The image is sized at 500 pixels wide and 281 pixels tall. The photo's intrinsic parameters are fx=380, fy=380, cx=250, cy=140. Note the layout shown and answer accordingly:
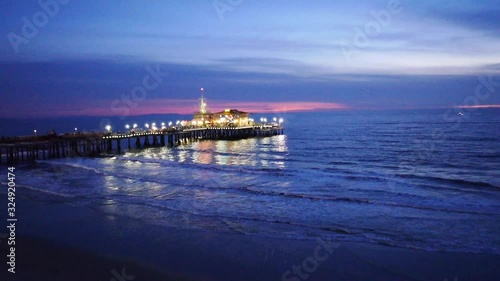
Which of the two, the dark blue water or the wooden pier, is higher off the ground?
the wooden pier


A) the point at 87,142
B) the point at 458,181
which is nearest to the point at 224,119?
the point at 87,142

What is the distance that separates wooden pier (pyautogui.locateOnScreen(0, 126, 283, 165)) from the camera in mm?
38469

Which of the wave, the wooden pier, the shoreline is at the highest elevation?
the wooden pier

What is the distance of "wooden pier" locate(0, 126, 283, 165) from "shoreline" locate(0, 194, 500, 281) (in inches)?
1107

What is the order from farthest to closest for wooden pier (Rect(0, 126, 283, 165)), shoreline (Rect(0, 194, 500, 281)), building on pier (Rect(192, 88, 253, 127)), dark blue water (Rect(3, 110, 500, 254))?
building on pier (Rect(192, 88, 253, 127)) → wooden pier (Rect(0, 126, 283, 165)) → dark blue water (Rect(3, 110, 500, 254)) → shoreline (Rect(0, 194, 500, 281))

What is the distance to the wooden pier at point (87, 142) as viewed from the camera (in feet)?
126

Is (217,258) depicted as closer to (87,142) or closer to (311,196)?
(311,196)

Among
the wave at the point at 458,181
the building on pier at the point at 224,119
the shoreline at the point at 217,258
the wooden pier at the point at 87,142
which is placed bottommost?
the wave at the point at 458,181

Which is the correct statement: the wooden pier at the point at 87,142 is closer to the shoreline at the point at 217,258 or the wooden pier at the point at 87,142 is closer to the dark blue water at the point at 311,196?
the dark blue water at the point at 311,196

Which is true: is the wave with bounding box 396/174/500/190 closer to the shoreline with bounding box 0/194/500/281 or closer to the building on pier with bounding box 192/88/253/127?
the shoreline with bounding box 0/194/500/281

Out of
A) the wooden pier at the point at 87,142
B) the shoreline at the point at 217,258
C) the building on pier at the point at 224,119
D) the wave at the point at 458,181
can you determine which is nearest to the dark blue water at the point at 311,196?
the wave at the point at 458,181

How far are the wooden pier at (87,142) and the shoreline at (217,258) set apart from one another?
28.1 meters

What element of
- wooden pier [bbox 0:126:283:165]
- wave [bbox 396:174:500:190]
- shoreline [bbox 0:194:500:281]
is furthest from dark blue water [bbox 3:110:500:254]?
wooden pier [bbox 0:126:283:165]

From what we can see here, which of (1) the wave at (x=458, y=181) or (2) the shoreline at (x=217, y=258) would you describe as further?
(1) the wave at (x=458, y=181)
